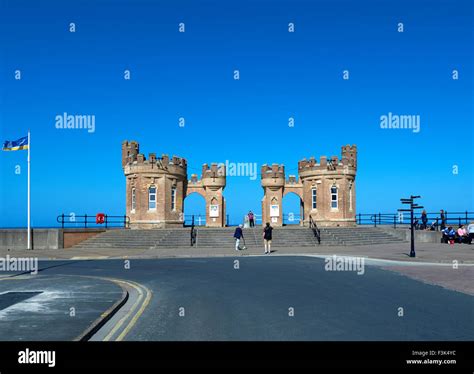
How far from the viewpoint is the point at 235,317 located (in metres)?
8.25

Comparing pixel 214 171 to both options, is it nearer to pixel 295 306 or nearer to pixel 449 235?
pixel 449 235

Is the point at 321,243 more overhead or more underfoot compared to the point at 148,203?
more underfoot

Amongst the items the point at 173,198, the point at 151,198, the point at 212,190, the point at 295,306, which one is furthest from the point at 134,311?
the point at 212,190

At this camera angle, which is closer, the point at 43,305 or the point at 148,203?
the point at 43,305

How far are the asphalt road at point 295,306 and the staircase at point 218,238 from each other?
44.3 ft

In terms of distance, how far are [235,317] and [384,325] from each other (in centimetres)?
267

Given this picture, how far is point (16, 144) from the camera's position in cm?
2725

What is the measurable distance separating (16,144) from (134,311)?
22379 mm

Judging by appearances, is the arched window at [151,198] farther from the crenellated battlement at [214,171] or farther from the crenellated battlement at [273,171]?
the crenellated battlement at [273,171]

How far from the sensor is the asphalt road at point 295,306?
23.3ft

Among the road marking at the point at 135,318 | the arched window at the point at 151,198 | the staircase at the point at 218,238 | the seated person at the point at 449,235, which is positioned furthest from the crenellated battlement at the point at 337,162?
the road marking at the point at 135,318
